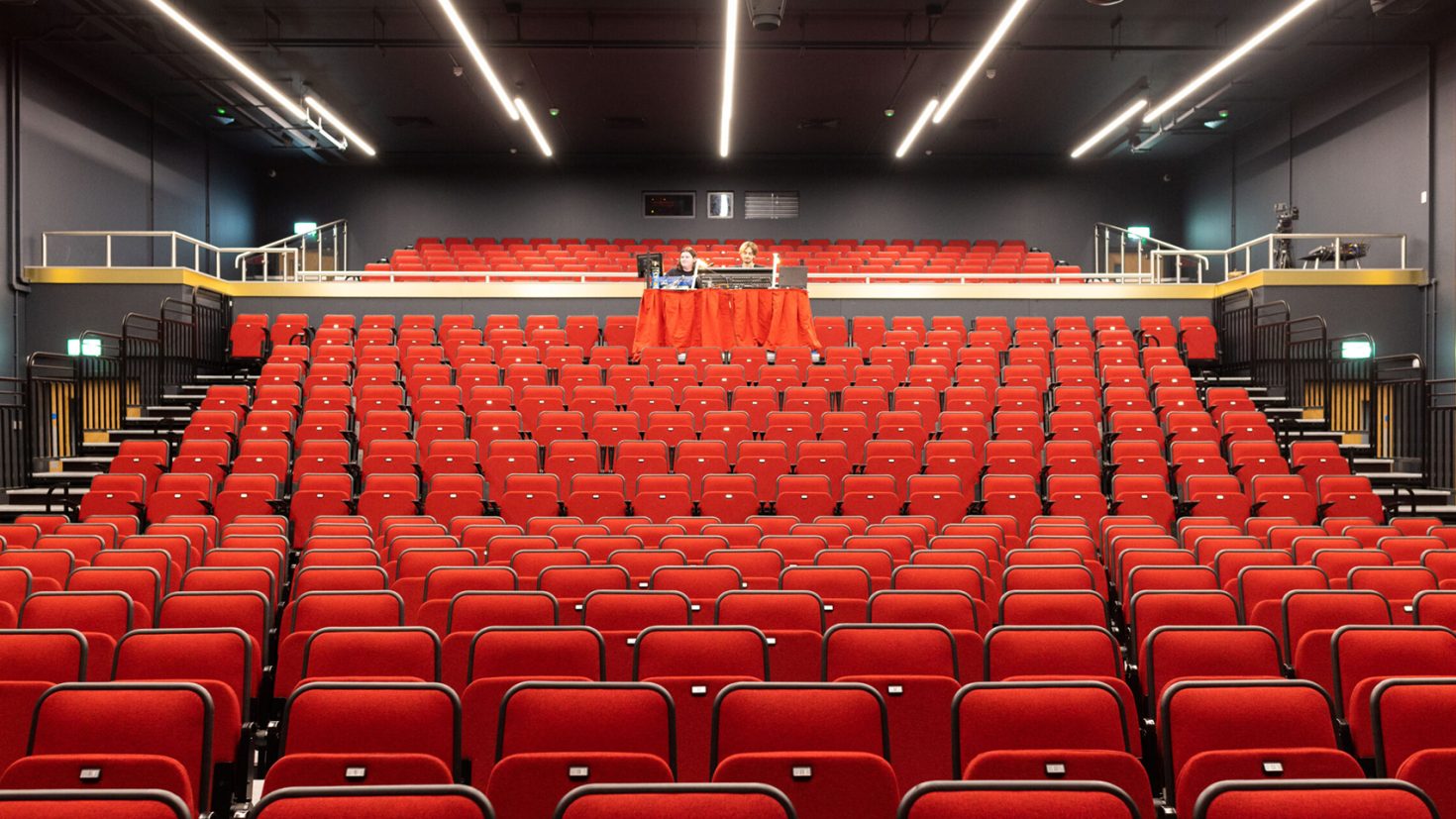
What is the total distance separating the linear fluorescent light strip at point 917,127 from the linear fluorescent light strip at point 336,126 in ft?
30.0

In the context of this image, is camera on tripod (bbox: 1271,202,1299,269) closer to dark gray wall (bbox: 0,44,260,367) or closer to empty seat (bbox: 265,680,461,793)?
empty seat (bbox: 265,680,461,793)

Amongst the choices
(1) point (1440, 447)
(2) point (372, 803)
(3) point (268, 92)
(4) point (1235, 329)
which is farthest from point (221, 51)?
(1) point (1440, 447)

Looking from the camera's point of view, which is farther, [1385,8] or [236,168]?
[236,168]

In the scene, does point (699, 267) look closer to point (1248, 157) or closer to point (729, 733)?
point (729, 733)

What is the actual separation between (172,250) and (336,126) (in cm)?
417

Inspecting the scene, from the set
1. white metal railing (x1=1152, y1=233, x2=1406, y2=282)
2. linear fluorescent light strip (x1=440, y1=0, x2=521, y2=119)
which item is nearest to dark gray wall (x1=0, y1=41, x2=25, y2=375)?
linear fluorescent light strip (x1=440, y1=0, x2=521, y2=119)

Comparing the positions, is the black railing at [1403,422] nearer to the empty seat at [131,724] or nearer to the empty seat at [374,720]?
the empty seat at [374,720]

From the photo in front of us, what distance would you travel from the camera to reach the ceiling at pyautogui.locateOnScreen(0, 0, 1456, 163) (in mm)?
13039

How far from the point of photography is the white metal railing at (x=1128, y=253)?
16.0 metres

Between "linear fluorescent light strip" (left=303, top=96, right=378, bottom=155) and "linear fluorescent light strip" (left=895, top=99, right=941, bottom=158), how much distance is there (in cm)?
914

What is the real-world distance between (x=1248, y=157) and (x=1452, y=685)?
17.4 metres

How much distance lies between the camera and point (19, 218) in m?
12.9

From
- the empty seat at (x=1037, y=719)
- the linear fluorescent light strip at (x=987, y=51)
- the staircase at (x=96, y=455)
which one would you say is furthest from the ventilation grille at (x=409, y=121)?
the empty seat at (x=1037, y=719)

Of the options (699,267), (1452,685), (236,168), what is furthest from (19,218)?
(1452,685)
